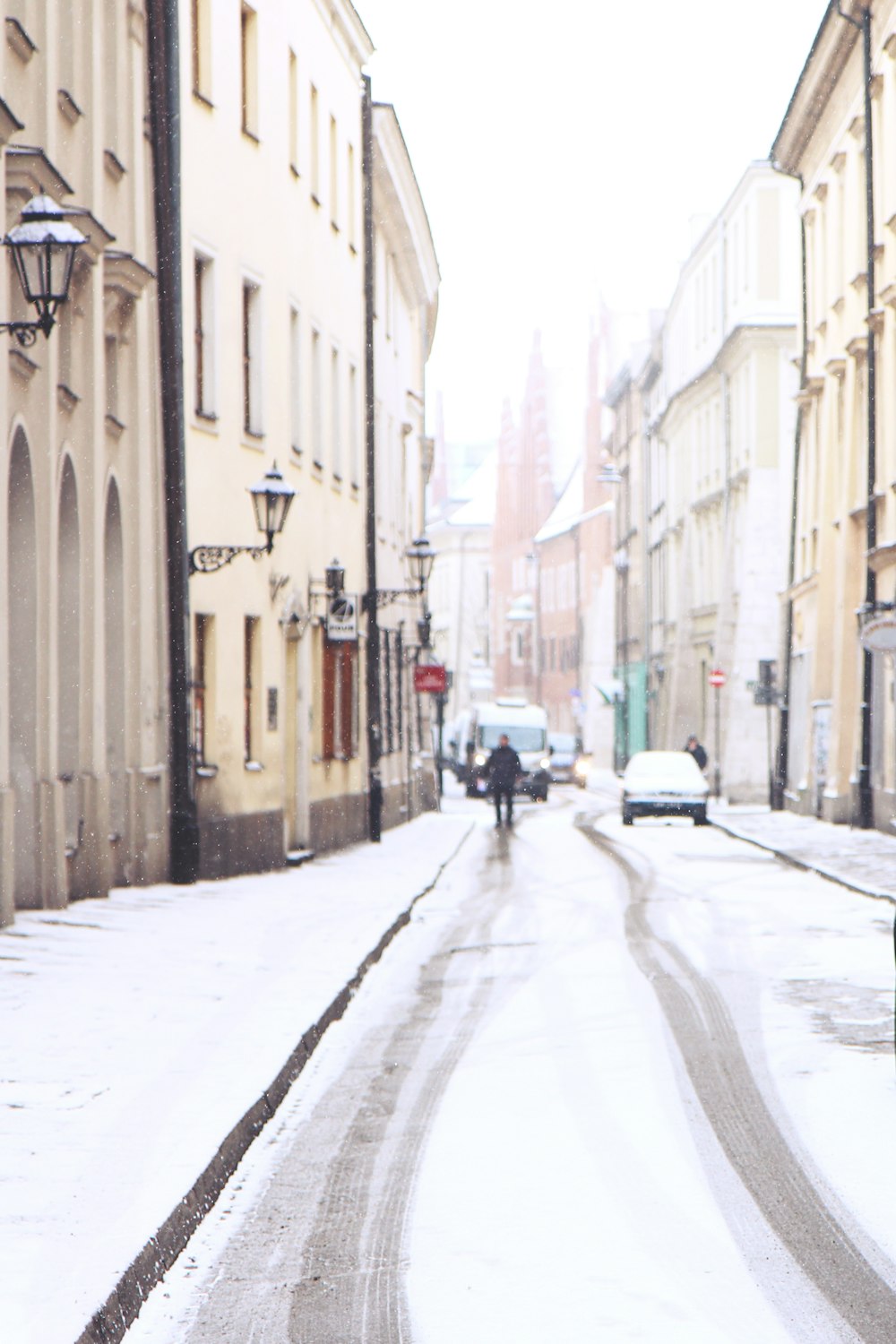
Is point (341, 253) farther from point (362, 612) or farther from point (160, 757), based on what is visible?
point (160, 757)

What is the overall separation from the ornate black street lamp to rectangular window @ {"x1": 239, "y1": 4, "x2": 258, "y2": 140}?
5.14m

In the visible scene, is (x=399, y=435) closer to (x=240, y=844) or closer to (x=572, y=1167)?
(x=240, y=844)

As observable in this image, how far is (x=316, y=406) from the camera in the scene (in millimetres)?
29422

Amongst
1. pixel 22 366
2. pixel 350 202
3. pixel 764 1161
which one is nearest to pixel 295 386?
pixel 350 202

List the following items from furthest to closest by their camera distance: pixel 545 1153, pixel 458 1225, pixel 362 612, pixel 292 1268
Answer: pixel 362 612, pixel 545 1153, pixel 458 1225, pixel 292 1268

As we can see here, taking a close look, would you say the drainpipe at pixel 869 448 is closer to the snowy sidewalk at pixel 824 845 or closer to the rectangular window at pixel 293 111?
the snowy sidewalk at pixel 824 845

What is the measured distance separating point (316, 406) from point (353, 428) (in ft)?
11.7

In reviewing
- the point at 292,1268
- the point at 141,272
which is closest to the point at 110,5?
the point at 141,272

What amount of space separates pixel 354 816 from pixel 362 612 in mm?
3622

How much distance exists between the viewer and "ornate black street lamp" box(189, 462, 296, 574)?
68.8 ft

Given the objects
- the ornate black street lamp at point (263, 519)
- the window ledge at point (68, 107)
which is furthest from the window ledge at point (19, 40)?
the ornate black street lamp at point (263, 519)

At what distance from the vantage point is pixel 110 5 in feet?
62.0

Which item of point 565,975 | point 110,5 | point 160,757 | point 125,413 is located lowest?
point 565,975

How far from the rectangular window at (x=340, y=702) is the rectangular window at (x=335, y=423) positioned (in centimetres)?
251
